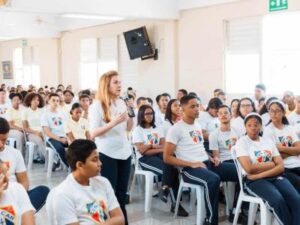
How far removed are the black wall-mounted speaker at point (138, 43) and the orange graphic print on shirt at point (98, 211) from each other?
6975 mm

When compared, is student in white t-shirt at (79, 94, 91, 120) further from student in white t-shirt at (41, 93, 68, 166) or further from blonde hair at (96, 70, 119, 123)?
blonde hair at (96, 70, 119, 123)

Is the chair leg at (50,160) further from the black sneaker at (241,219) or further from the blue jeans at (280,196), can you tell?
the blue jeans at (280,196)

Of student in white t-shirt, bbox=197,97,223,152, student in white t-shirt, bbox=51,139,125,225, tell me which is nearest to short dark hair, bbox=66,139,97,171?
student in white t-shirt, bbox=51,139,125,225

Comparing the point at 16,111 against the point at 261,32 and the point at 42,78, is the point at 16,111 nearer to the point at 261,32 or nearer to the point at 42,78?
the point at 261,32

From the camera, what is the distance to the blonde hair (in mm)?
2971

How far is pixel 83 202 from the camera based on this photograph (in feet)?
6.79

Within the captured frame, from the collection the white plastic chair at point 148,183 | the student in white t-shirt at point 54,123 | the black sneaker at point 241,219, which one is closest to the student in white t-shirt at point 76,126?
the student in white t-shirt at point 54,123

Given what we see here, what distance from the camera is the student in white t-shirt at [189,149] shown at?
3.54 metres

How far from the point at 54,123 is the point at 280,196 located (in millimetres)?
3598

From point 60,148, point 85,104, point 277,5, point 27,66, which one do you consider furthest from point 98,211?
point 27,66

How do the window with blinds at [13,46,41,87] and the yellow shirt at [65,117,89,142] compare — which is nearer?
the yellow shirt at [65,117,89,142]

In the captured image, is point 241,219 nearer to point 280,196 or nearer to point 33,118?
point 280,196

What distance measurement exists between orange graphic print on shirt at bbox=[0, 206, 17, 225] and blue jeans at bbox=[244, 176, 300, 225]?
6.30 ft

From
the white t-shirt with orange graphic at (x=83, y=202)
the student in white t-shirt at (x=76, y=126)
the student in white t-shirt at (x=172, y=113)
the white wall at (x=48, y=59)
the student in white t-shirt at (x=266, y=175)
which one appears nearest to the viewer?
the white t-shirt with orange graphic at (x=83, y=202)
